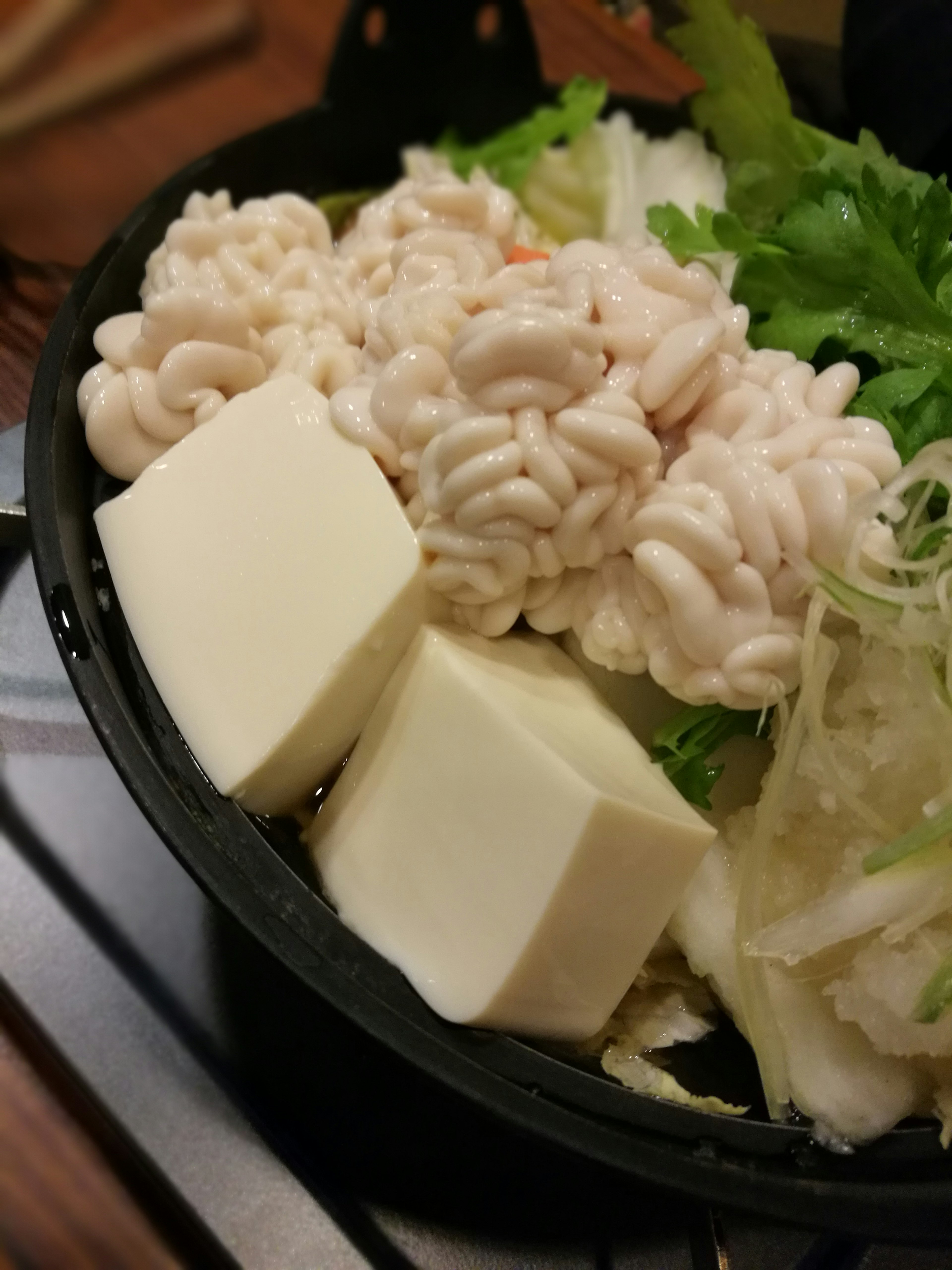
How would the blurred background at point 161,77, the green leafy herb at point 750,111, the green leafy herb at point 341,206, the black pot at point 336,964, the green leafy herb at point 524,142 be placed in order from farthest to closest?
the blurred background at point 161,77 → the green leafy herb at point 524,142 → the green leafy herb at point 341,206 → the green leafy herb at point 750,111 → the black pot at point 336,964

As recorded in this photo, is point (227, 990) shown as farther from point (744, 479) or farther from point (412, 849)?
point (744, 479)

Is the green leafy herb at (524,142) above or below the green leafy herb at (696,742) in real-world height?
above

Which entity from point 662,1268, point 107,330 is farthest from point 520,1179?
point 107,330

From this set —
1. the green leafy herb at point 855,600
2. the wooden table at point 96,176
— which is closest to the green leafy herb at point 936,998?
→ the green leafy herb at point 855,600

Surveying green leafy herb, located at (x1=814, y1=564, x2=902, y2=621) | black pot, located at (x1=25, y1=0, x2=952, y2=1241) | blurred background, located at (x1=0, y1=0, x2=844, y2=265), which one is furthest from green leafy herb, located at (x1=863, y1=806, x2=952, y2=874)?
blurred background, located at (x1=0, y1=0, x2=844, y2=265)

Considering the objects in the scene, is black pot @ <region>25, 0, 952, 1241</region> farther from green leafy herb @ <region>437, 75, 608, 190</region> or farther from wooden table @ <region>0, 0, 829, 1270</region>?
green leafy herb @ <region>437, 75, 608, 190</region>

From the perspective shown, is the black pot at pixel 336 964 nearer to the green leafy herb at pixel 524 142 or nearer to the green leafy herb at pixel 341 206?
the green leafy herb at pixel 341 206

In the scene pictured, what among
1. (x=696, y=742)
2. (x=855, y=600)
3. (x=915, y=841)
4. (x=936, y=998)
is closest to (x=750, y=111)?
(x=855, y=600)
